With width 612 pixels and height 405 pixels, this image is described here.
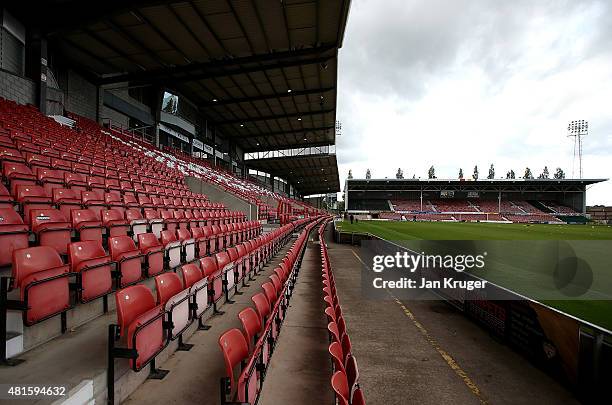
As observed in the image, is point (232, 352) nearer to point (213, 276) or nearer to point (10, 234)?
point (213, 276)

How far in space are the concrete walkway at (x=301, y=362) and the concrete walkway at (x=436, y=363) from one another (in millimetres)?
545

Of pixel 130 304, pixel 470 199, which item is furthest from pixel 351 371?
pixel 470 199

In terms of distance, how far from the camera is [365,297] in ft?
22.7

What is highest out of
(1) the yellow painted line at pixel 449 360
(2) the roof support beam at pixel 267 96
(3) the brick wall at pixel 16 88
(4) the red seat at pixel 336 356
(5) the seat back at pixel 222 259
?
(2) the roof support beam at pixel 267 96

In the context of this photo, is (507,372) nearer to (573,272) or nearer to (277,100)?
(573,272)

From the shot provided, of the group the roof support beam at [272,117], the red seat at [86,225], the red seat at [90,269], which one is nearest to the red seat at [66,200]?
the red seat at [86,225]

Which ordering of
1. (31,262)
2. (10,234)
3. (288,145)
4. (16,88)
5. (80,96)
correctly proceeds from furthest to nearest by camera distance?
(288,145), (80,96), (16,88), (10,234), (31,262)

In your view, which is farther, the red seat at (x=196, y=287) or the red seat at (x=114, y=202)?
the red seat at (x=114, y=202)

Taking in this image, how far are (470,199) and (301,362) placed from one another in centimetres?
5757

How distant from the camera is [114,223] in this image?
4.93 metres

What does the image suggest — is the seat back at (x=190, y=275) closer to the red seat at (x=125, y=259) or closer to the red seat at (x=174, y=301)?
the red seat at (x=174, y=301)

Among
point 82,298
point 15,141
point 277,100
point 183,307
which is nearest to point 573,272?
point 183,307

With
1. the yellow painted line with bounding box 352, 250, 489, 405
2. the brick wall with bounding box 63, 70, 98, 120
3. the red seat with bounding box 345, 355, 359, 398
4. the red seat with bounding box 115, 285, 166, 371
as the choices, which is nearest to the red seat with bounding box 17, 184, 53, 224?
the red seat with bounding box 115, 285, 166, 371

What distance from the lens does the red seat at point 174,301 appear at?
2.89m
